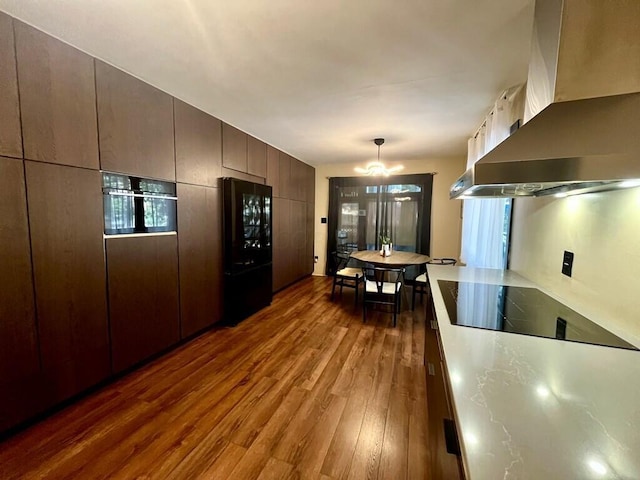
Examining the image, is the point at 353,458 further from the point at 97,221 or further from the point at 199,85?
the point at 199,85

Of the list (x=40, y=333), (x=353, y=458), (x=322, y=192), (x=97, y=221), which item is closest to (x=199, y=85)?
(x=97, y=221)

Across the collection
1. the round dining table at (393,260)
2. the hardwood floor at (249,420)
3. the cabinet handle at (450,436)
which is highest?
the round dining table at (393,260)

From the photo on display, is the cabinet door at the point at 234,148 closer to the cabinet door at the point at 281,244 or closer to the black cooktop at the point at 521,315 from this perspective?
the cabinet door at the point at 281,244

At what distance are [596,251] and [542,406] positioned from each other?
3.66 feet

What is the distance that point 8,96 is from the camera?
1521 mm

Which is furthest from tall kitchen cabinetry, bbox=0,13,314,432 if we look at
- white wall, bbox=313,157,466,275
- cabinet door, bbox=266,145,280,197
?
white wall, bbox=313,157,466,275

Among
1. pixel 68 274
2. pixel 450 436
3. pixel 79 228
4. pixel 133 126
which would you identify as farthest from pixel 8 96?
pixel 450 436

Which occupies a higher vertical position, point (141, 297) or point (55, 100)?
point (55, 100)

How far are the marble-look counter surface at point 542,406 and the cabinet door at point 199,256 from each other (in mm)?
2462

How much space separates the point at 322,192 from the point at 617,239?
16.3 feet

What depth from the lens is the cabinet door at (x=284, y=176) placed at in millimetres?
4488

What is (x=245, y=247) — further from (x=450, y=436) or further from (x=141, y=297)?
(x=450, y=436)

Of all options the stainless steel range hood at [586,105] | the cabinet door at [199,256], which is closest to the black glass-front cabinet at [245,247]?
the cabinet door at [199,256]

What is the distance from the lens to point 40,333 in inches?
66.7
